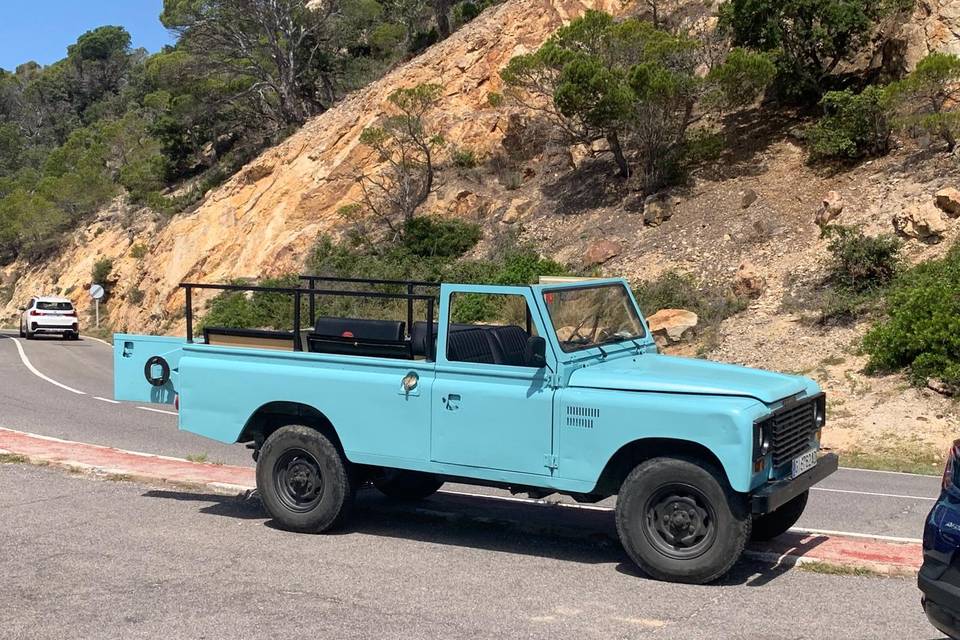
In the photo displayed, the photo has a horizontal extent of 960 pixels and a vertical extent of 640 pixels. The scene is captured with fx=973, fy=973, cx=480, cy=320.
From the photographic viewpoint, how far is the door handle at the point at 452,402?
7020 millimetres

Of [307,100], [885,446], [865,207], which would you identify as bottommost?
[885,446]

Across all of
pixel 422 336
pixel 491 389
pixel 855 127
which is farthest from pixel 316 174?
pixel 491 389

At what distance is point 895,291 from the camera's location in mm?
18797

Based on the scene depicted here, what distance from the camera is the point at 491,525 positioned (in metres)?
8.02

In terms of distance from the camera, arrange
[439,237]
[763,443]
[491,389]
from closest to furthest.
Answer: [763,443]
[491,389]
[439,237]

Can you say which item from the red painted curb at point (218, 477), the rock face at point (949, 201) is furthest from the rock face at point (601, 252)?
the red painted curb at point (218, 477)

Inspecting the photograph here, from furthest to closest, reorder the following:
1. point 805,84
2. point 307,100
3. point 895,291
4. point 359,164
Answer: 1. point 307,100
2. point 359,164
3. point 805,84
4. point 895,291

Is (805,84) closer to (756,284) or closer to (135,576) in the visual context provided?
(756,284)

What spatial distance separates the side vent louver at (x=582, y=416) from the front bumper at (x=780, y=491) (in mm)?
1126

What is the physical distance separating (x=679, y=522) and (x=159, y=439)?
353 inches

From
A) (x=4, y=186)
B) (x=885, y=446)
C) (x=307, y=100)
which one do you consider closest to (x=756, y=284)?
(x=885, y=446)

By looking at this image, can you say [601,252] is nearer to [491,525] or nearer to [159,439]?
[159,439]

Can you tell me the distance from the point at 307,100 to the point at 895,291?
32.0 metres

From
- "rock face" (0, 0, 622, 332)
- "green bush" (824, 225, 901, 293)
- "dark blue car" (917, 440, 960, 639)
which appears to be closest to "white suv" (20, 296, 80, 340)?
"rock face" (0, 0, 622, 332)
